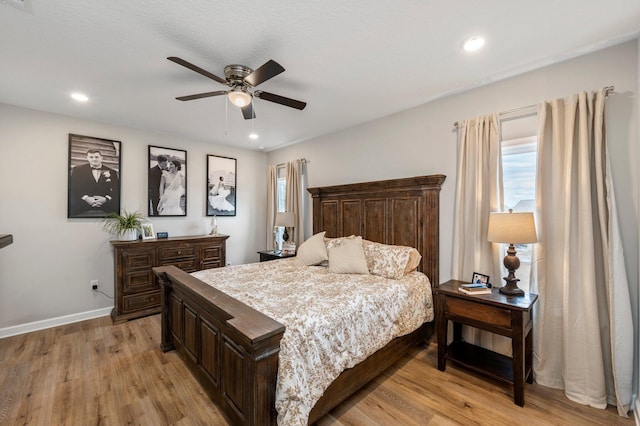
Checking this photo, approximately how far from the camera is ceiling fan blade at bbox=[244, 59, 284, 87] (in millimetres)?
1812

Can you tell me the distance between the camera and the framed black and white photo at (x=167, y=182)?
13.8 feet

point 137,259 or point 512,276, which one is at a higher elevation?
point 512,276

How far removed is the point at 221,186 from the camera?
16.3ft

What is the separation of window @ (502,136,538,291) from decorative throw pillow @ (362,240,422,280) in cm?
87

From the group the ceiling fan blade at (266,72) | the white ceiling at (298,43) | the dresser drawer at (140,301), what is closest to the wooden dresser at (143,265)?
the dresser drawer at (140,301)

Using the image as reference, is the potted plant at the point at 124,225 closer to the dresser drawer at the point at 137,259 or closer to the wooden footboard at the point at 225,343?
the dresser drawer at the point at 137,259

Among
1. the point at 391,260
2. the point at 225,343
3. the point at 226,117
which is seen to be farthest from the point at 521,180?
the point at 226,117

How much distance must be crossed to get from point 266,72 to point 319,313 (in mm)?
1754

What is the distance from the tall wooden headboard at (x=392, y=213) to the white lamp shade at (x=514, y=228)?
2.47 ft

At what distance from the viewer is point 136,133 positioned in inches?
160

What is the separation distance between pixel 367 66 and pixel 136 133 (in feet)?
12.0

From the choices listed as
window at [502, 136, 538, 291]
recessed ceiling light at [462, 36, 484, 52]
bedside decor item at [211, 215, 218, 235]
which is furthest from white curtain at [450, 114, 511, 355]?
bedside decor item at [211, 215, 218, 235]

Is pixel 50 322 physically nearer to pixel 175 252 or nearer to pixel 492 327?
pixel 175 252

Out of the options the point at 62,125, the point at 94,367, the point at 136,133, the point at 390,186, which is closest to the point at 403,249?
the point at 390,186
